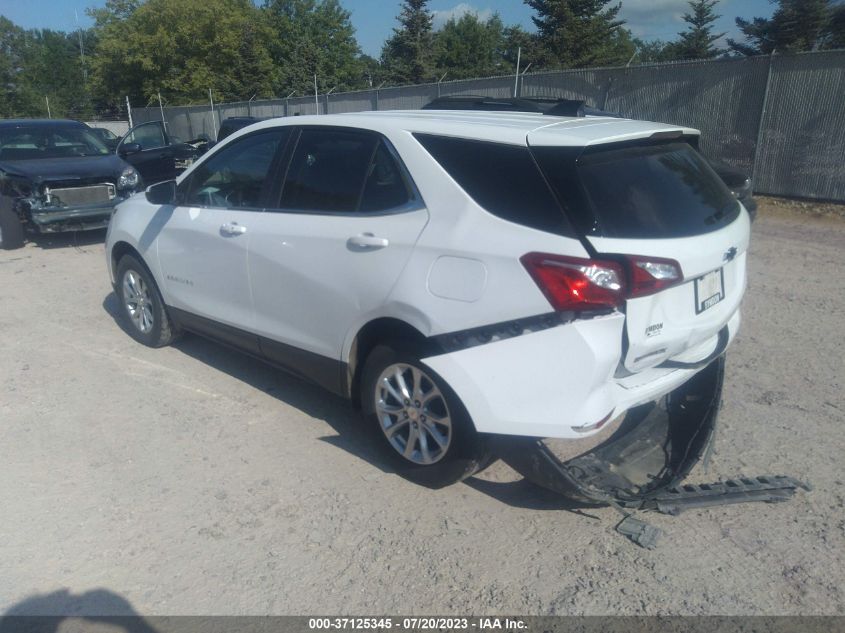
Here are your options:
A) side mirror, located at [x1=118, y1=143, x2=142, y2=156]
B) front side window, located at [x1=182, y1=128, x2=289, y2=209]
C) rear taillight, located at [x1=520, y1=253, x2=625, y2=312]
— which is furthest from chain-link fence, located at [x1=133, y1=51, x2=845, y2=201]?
rear taillight, located at [x1=520, y1=253, x2=625, y2=312]

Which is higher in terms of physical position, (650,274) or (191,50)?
(191,50)

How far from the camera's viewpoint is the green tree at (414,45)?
4400 centimetres

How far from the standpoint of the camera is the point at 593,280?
2.92 metres

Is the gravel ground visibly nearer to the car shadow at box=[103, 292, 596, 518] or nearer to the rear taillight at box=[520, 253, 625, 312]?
the car shadow at box=[103, 292, 596, 518]

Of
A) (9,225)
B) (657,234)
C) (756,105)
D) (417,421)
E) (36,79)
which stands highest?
(36,79)

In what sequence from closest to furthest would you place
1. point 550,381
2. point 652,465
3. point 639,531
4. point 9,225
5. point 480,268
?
point 550,381
point 480,268
point 639,531
point 652,465
point 9,225

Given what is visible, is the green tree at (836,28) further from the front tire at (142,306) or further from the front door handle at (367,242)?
the front door handle at (367,242)

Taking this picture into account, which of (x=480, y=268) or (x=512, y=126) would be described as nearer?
(x=480, y=268)

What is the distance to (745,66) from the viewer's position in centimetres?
1248

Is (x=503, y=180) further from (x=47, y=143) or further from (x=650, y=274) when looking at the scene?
(x=47, y=143)

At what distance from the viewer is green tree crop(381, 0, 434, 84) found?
1732 inches

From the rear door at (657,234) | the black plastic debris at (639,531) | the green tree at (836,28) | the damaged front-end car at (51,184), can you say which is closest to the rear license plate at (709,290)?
the rear door at (657,234)

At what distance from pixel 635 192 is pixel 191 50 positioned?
48232 millimetres

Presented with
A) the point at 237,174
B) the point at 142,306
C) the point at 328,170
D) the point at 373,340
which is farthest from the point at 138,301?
the point at 373,340
